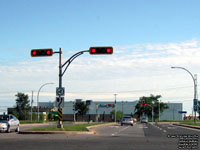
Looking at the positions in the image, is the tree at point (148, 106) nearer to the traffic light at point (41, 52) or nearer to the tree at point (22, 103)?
the tree at point (22, 103)

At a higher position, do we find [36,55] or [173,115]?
[36,55]

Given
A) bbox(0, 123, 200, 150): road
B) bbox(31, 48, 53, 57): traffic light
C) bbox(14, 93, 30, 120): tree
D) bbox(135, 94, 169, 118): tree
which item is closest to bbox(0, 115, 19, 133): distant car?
bbox(0, 123, 200, 150): road

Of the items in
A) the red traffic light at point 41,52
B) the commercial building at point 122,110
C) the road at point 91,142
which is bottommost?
the commercial building at point 122,110

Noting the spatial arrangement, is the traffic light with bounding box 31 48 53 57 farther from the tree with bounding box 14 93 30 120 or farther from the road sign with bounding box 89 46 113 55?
the tree with bounding box 14 93 30 120

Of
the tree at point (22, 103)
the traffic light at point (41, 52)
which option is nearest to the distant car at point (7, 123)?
the traffic light at point (41, 52)

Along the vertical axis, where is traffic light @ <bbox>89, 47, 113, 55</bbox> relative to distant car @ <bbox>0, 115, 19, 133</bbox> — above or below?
above

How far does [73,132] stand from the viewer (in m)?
28.2

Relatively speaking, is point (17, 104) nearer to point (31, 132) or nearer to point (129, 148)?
point (31, 132)

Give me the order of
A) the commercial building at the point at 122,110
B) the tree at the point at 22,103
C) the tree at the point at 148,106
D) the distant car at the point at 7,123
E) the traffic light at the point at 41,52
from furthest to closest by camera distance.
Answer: the commercial building at the point at 122,110, the tree at the point at 148,106, the tree at the point at 22,103, the distant car at the point at 7,123, the traffic light at the point at 41,52

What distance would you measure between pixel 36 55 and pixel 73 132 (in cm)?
654

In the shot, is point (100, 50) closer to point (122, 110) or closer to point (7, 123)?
point (7, 123)

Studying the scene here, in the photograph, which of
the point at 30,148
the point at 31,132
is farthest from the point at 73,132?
the point at 30,148

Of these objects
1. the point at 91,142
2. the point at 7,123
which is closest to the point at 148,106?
the point at 7,123

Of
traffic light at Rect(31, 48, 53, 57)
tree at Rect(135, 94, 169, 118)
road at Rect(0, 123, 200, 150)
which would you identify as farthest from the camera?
tree at Rect(135, 94, 169, 118)
